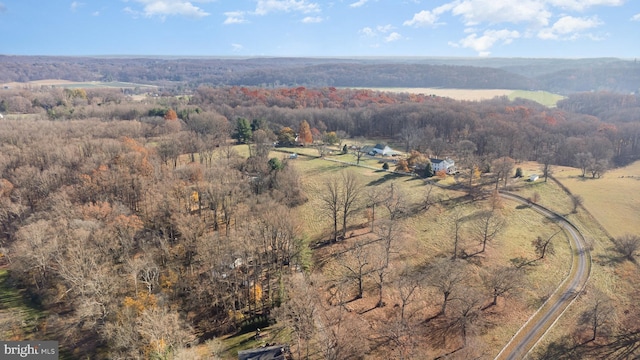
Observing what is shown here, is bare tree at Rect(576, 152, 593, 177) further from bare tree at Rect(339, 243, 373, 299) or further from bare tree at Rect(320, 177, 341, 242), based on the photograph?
bare tree at Rect(339, 243, 373, 299)

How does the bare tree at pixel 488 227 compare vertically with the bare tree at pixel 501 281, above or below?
above

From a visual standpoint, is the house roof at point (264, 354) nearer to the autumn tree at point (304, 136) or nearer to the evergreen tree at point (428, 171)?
the evergreen tree at point (428, 171)

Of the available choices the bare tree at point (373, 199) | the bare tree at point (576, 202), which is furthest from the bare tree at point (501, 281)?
the bare tree at point (576, 202)

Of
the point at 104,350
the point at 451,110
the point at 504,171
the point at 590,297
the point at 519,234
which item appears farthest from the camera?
the point at 451,110

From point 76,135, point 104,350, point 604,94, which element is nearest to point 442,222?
point 104,350

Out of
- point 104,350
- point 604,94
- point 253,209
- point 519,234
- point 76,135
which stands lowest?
point 104,350

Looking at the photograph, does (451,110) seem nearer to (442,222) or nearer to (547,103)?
(442,222)
